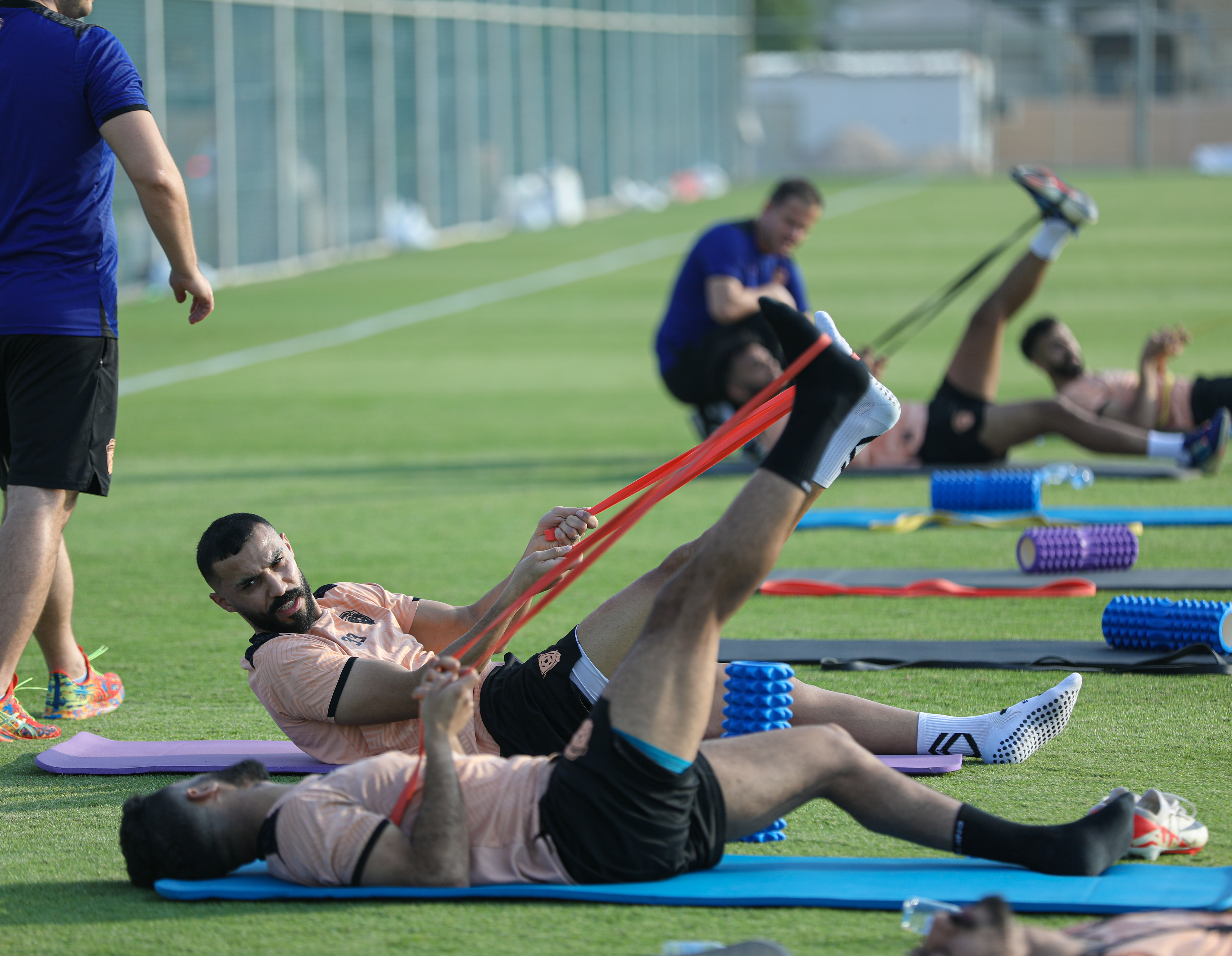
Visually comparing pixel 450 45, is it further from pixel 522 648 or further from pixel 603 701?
pixel 603 701

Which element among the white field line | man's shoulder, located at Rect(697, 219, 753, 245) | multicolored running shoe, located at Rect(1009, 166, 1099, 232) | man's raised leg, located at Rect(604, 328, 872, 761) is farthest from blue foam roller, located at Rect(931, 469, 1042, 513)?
the white field line

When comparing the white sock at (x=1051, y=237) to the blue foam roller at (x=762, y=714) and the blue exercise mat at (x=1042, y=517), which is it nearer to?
the blue exercise mat at (x=1042, y=517)

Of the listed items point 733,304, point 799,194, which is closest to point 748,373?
point 733,304

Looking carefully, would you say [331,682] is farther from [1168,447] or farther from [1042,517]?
[1168,447]

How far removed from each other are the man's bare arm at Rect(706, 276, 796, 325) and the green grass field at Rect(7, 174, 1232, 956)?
0.98 meters

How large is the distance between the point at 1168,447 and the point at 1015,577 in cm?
247

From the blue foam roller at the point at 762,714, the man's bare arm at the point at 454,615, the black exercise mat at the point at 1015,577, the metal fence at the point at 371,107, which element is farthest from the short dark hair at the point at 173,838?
the metal fence at the point at 371,107

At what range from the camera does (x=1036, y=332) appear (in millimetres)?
9023

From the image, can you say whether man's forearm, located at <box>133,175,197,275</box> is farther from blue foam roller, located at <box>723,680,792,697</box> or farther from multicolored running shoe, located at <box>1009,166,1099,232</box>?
multicolored running shoe, located at <box>1009,166,1099,232</box>

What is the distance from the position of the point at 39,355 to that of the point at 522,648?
1.93 meters

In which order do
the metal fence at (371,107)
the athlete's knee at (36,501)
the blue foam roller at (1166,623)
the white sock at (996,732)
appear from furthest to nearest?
the metal fence at (371,107)
the blue foam roller at (1166,623)
the athlete's knee at (36,501)
the white sock at (996,732)

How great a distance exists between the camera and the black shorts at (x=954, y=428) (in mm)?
8859

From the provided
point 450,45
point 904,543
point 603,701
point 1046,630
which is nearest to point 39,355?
point 603,701

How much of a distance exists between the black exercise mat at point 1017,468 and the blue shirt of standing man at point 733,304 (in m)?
0.30
